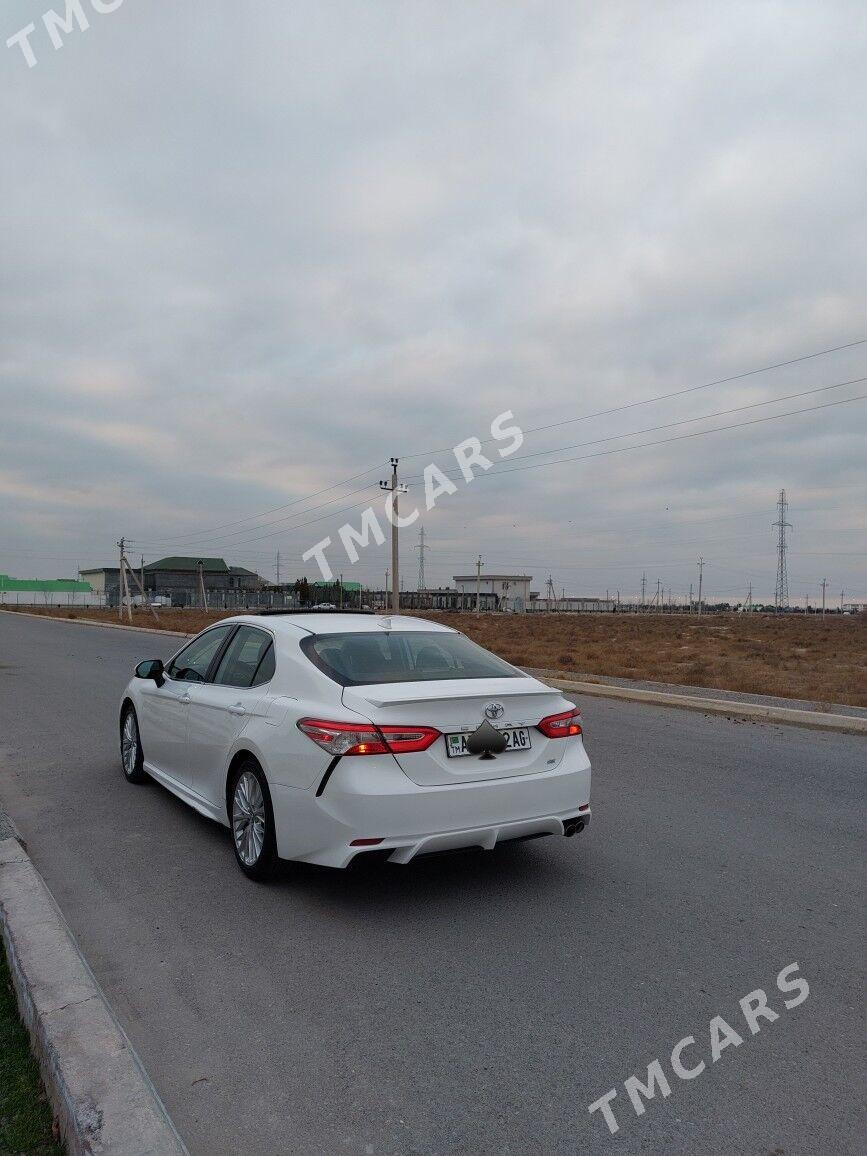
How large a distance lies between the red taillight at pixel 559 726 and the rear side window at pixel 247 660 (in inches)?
65.6

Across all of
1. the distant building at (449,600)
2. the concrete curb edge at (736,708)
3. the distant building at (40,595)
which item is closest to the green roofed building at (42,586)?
the distant building at (40,595)

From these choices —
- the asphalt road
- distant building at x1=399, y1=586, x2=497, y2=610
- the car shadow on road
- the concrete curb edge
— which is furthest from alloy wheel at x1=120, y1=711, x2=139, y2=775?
distant building at x1=399, y1=586, x2=497, y2=610

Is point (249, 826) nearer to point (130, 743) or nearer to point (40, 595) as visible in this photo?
point (130, 743)

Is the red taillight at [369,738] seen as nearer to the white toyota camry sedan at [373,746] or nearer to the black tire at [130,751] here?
the white toyota camry sedan at [373,746]

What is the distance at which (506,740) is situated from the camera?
4.62m

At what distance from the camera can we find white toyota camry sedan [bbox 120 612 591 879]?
4.26 meters

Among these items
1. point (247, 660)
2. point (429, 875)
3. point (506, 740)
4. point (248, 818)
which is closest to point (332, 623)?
point (247, 660)

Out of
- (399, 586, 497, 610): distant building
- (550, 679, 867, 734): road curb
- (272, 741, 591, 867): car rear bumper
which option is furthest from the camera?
(399, 586, 497, 610): distant building

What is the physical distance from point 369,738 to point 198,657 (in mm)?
2629

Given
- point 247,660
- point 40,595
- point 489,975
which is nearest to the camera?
point 489,975

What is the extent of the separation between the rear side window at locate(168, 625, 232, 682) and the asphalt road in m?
1.07

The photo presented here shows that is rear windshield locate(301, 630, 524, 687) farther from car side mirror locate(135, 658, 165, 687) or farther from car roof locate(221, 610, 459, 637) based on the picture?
car side mirror locate(135, 658, 165, 687)

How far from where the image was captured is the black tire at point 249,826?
4691 mm

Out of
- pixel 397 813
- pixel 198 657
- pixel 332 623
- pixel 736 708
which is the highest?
pixel 332 623
